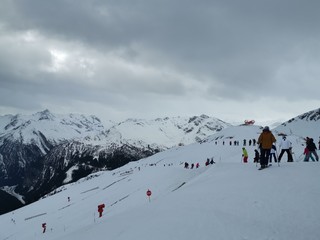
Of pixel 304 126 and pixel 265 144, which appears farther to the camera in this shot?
pixel 304 126

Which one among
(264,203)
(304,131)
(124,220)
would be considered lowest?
(124,220)

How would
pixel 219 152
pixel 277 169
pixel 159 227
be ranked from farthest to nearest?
pixel 219 152 → pixel 277 169 → pixel 159 227

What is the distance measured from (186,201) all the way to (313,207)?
16.4ft

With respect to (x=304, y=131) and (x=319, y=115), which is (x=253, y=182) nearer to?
(x=304, y=131)

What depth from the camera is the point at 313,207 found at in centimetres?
1148

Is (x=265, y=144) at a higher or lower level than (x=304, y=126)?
lower

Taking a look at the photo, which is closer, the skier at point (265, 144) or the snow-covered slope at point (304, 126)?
the skier at point (265, 144)

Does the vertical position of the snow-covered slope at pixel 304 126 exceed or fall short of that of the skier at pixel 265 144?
it exceeds it

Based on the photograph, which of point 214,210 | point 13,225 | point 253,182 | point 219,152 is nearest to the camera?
point 214,210

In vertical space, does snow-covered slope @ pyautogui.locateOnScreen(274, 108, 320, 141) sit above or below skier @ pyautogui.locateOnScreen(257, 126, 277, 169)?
above

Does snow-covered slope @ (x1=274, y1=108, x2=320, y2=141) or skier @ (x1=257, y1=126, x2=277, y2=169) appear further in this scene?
snow-covered slope @ (x1=274, y1=108, x2=320, y2=141)

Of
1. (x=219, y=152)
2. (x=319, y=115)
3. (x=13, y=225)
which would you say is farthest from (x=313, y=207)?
(x=319, y=115)

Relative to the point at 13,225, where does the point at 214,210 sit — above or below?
above

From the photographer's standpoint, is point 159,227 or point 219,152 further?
point 219,152
